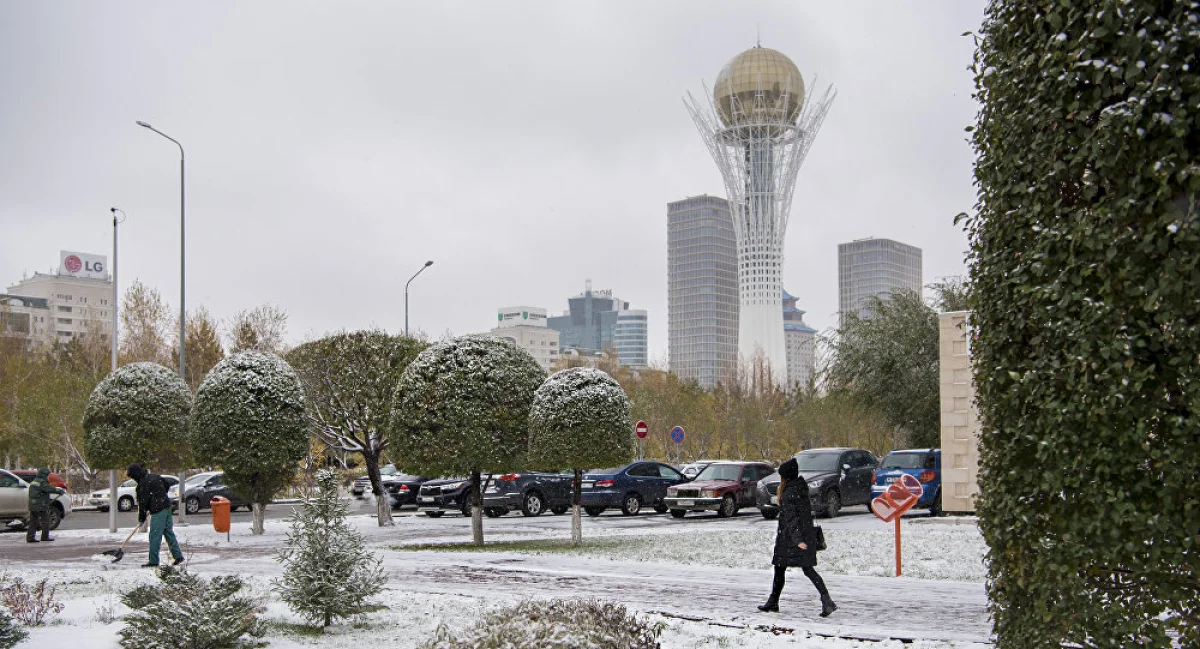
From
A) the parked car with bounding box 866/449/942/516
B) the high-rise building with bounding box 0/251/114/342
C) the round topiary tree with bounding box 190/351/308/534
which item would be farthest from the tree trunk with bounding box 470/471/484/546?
the high-rise building with bounding box 0/251/114/342

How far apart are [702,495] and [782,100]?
4062 inches

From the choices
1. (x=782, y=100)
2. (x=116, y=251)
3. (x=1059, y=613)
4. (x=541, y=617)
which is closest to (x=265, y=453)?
(x=116, y=251)

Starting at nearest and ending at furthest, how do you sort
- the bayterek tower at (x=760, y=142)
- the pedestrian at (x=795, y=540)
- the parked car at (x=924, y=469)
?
the pedestrian at (x=795, y=540) → the parked car at (x=924, y=469) → the bayterek tower at (x=760, y=142)

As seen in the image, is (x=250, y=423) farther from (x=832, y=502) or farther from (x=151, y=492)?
(x=832, y=502)

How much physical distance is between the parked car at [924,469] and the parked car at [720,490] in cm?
402

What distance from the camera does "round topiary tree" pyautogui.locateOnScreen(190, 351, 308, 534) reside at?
75.7 feet

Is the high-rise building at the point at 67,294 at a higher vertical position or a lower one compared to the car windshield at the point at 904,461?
higher

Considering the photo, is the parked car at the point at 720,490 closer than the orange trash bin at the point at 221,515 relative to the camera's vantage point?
No

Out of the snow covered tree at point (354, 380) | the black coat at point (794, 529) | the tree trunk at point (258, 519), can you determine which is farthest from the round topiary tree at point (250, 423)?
the black coat at point (794, 529)

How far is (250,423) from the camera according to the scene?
23.1m

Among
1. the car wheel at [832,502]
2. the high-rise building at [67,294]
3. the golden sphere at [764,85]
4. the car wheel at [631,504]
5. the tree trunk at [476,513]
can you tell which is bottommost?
Answer: the car wheel at [631,504]

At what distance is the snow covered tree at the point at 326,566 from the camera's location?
33.0 ft

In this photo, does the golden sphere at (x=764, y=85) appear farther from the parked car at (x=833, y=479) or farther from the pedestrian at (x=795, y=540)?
the pedestrian at (x=795, y=540)

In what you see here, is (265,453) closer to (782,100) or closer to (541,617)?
(541,617)
